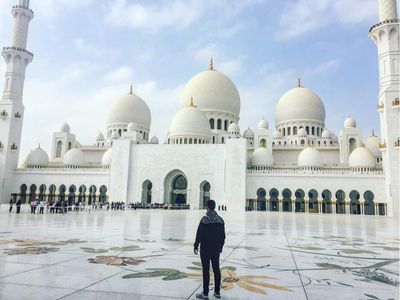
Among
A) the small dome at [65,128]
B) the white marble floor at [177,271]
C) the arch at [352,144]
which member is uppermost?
the small dome at [65,128]

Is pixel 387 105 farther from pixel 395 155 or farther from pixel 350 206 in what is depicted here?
pixel 350 206

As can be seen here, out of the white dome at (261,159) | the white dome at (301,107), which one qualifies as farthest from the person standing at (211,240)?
the white dome at (301,107)

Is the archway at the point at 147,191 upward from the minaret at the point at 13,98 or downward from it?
downward

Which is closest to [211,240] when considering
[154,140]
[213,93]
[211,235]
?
[211,235]

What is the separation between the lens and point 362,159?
107 ft

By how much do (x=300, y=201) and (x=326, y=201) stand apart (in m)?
2.41

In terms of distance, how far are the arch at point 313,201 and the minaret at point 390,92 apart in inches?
241

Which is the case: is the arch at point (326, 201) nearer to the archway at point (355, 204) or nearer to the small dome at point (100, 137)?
the archway at point (355, 204)

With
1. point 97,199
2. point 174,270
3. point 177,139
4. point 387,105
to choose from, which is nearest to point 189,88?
point 177,139

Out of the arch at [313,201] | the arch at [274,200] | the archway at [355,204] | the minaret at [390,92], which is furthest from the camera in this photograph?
the arch at [274,200]

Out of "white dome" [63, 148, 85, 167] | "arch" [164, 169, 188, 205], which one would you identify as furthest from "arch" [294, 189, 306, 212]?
"white dome" [63, 148, 85, 167]

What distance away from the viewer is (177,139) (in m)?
36.8

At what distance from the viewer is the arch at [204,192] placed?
110ft

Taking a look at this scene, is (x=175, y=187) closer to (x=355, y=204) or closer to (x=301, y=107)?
(x=355, y=204)
